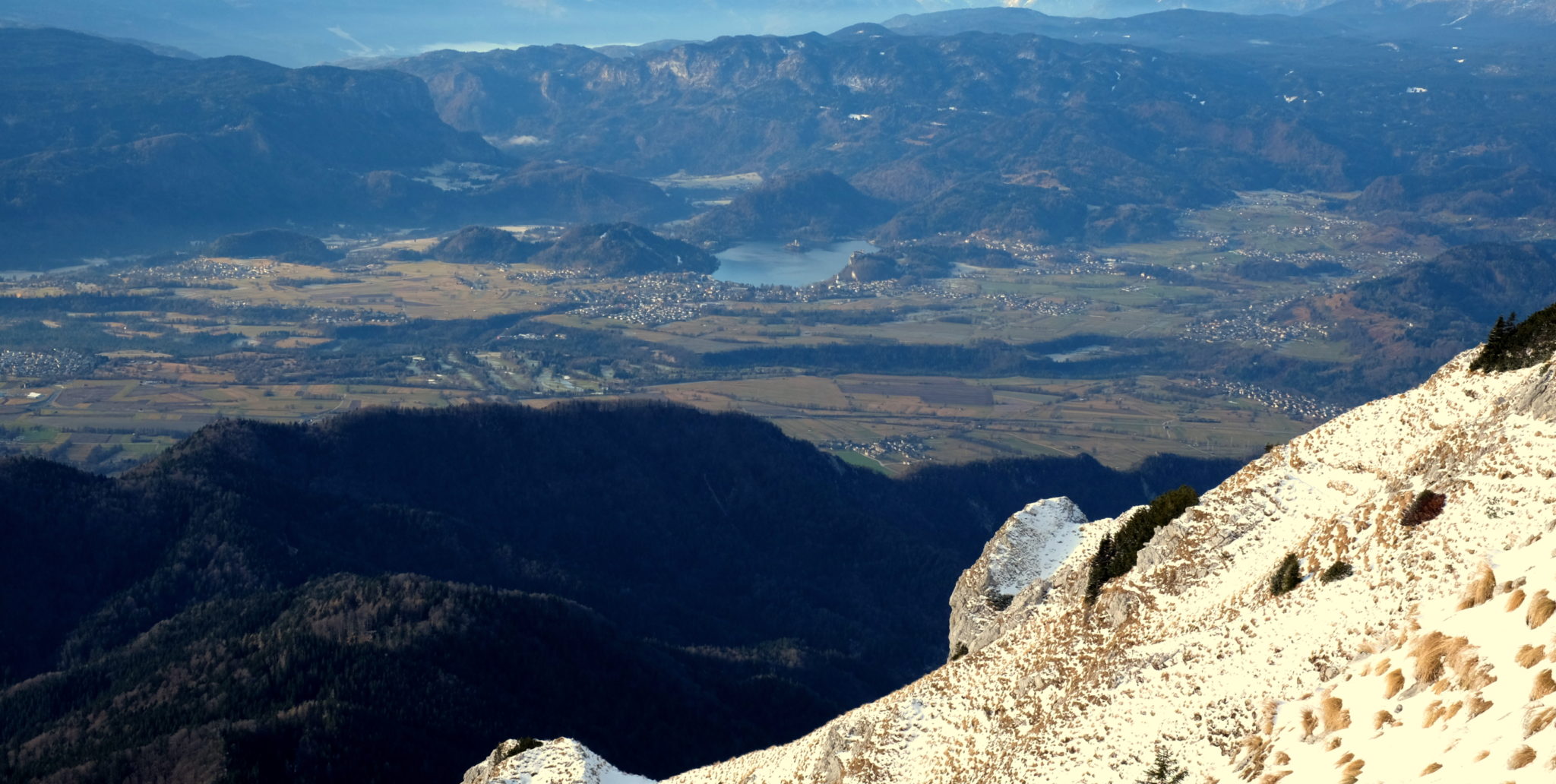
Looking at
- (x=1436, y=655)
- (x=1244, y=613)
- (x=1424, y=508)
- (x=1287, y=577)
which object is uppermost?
(x=1424, y=508)

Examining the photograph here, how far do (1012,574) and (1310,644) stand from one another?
109 feet

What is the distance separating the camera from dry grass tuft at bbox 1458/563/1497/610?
44.3m

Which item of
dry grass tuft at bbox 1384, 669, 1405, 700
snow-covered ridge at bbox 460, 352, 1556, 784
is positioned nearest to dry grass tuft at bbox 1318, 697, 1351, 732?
snow-covered ridge at bbox 460, 352, 1556, 784

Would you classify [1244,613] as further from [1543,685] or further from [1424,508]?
[1543,685]

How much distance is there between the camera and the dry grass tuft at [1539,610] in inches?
1570

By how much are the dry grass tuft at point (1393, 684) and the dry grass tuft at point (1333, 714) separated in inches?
55.0

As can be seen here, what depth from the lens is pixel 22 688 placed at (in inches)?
5285

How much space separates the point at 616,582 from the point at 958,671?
13532 centimetres

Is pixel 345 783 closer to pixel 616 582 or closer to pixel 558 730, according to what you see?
pixel 558 730

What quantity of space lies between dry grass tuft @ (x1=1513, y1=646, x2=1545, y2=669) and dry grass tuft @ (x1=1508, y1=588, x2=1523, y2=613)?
10.3 feet

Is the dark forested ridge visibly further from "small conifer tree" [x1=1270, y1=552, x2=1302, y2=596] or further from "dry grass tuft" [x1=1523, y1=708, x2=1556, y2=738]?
"dry grass tuft" [x1=1523, y1=708, x2=1556, y2=738]

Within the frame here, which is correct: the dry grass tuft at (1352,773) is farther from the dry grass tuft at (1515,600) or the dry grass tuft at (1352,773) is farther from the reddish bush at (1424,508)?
the reddish bush at (1424,508)

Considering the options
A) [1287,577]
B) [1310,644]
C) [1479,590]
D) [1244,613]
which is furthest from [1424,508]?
[1244,613]

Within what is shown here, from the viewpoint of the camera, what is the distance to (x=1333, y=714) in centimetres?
4469
